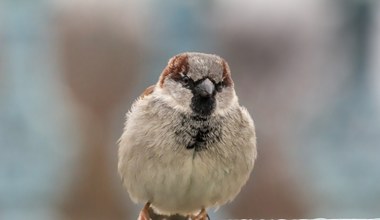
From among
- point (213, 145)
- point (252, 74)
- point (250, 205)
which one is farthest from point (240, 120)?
point (252, 74)

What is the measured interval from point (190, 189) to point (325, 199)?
1.79 meters

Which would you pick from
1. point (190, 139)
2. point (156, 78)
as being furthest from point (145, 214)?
point (156, 78)

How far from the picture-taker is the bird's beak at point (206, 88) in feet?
7.57

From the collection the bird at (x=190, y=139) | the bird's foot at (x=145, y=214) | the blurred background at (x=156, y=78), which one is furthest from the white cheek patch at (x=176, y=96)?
the blurred background at (x=156, y=78)

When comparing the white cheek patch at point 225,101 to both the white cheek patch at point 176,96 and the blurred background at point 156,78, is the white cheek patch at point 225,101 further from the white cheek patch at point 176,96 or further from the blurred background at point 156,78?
the blurred background at point 156,78

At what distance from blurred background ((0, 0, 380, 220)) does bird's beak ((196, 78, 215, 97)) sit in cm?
140

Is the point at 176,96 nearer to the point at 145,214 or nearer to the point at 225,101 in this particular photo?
the point at 225,101

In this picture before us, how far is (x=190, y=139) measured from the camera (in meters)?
2.29

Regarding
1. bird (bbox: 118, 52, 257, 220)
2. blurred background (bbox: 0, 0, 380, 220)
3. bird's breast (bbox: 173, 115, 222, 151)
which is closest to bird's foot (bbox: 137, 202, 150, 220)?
bird (bbox: 118, 52, 257, 220)

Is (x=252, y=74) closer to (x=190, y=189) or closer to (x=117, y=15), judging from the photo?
(x=117, y=15)

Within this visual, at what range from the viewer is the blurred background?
392 centimetres

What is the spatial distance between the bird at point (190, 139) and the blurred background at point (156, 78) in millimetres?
1327

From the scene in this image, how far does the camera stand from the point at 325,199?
4.04 meters

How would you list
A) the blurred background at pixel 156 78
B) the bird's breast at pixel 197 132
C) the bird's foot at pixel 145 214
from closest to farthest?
the bird's breast at pixel 197 132, the bird's foot at pixel 145 214, the blurred background at pixel 156 78
